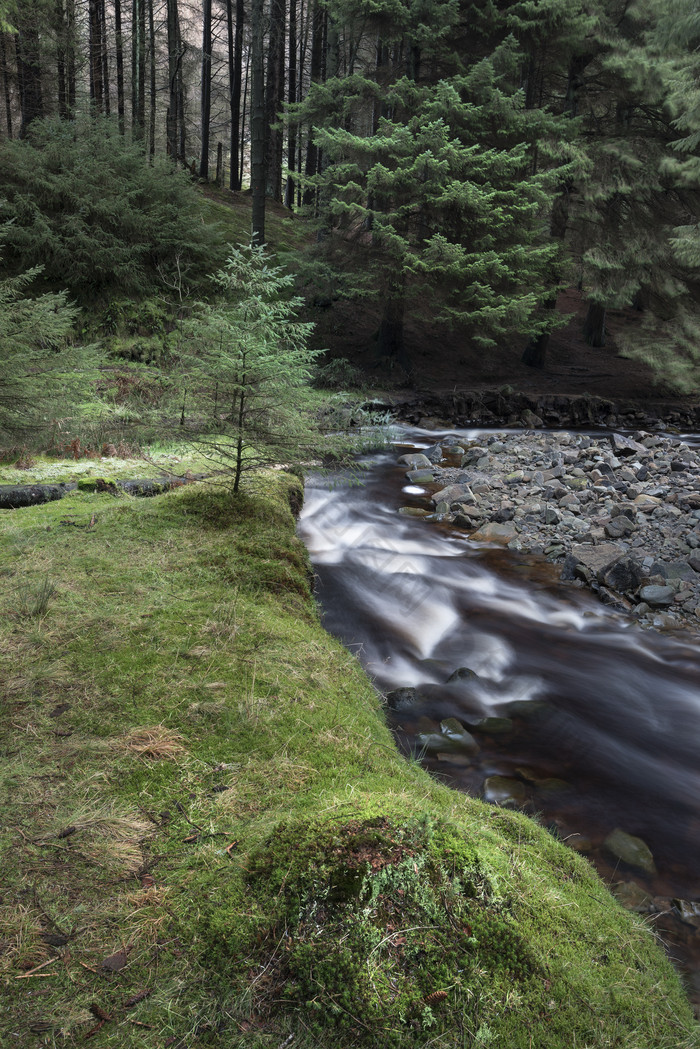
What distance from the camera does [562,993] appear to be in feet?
5.66

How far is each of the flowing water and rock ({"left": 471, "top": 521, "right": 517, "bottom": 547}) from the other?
1.01ft

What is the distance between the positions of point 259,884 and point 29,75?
25.0m

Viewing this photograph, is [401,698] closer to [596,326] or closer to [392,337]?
[392,337]

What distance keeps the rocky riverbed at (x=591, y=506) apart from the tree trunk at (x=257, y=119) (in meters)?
8.59

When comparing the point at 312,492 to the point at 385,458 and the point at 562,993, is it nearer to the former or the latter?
the point at 385,458

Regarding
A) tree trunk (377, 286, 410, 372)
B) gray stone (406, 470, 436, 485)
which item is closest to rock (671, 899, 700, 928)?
gray stone (406, 470, 436, 485)

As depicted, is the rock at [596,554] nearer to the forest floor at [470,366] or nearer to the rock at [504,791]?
the rock at [504,791]

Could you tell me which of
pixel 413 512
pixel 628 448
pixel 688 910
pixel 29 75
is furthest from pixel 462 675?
pixel 29 75

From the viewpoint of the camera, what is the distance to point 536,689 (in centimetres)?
539

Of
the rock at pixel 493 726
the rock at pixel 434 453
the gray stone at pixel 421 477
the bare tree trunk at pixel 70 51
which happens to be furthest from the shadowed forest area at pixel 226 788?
the bare tree trunk at pixel 70 51

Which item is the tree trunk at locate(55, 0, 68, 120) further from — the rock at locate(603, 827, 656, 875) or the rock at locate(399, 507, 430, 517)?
the rock at locate(603, 827, 656, 875)

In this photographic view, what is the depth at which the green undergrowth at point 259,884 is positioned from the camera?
159 cm

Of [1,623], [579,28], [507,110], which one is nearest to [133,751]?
[1,623]

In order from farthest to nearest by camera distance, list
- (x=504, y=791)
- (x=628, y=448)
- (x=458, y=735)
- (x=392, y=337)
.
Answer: (x=392, y=337), (x=628, y=448), (x=458, y=735), (x=504, y=791)
